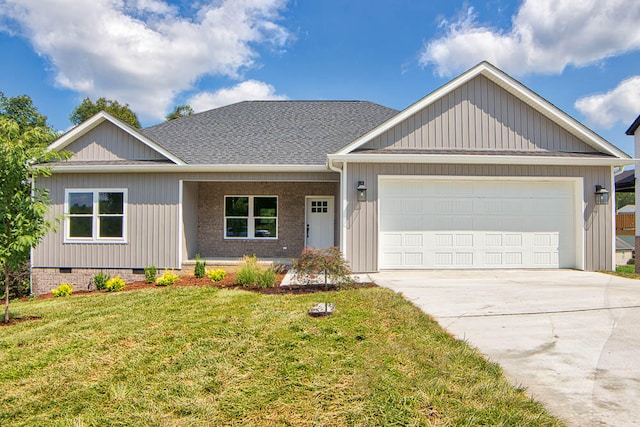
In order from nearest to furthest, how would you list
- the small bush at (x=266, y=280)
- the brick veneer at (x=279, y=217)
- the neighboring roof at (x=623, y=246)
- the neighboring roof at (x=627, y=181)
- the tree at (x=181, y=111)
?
the small bush at (x=266, y=280)
the brick veneer at (x=279, y=217)
the neighboring roof at (x=627, y=181)
the neighboring roof at (x=623, y=246)
the tree at (x=181, y=111)

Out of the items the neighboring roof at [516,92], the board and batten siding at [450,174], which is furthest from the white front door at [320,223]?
the neighboring roof at [516,92]

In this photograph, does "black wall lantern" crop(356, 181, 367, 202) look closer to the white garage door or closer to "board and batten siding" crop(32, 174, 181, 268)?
the white garage door

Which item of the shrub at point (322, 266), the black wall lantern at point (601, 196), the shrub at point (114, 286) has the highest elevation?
the black wall lantern at point (601, 196)

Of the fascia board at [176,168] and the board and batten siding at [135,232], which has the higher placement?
the fascia board at [176,168]

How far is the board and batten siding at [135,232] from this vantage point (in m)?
10.9

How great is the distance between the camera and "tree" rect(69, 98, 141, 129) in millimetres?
30203

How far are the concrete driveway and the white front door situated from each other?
15.2ft

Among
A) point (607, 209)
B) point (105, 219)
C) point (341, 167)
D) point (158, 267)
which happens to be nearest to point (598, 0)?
point (607, 209)

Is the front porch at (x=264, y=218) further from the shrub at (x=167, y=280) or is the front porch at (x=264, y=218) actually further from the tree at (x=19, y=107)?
the tree at (x=19, y=107)

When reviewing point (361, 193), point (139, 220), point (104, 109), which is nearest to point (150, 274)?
point (139, 220)

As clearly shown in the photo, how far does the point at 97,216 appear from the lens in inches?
433

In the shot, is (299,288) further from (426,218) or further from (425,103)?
(425,103)

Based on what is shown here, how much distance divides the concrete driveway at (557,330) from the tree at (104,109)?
3029 centimetres

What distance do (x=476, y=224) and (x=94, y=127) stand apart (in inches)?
478
